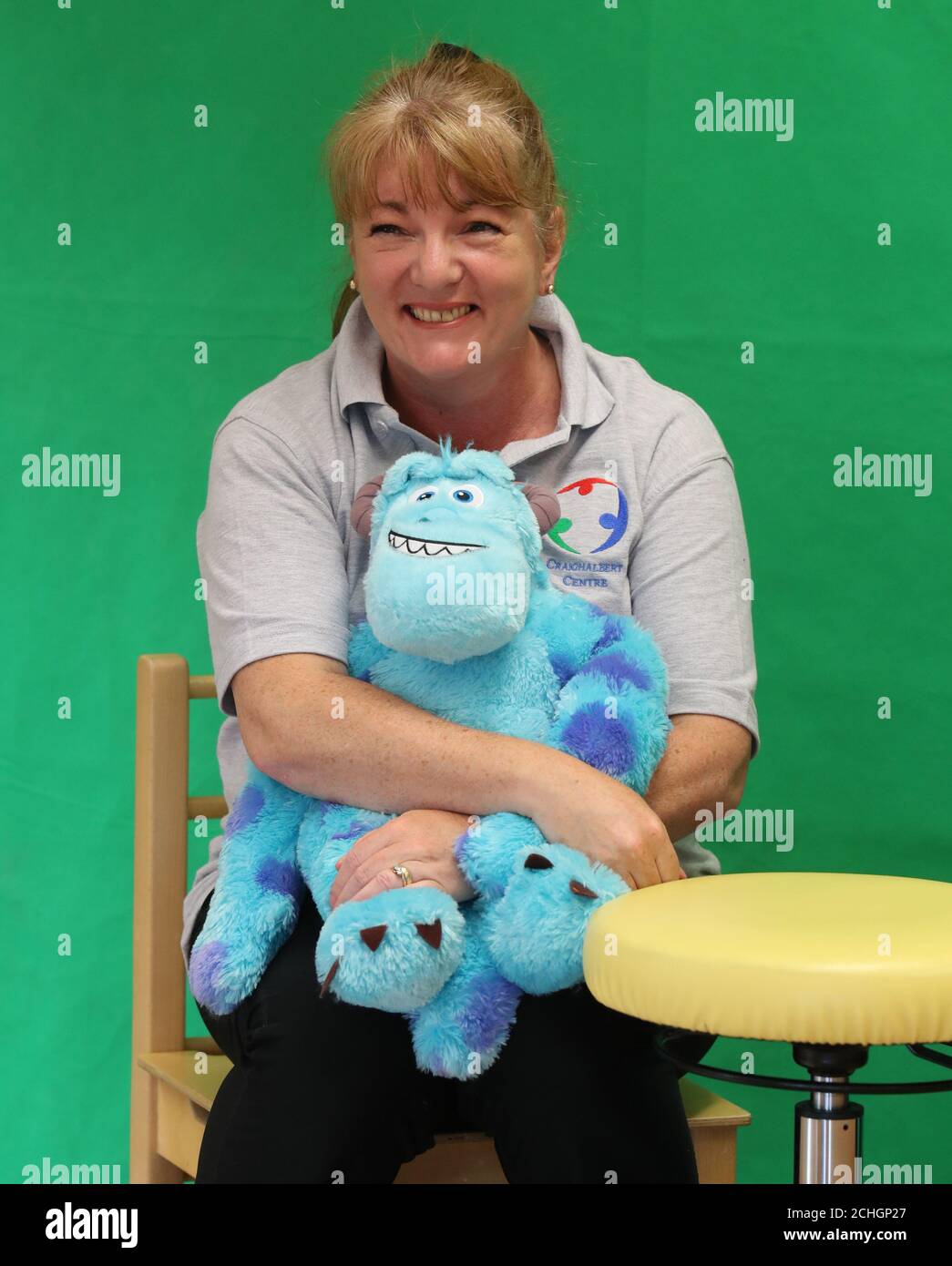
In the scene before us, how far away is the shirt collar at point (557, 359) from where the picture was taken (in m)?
1.37

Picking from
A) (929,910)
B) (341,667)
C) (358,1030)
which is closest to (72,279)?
(341,667)

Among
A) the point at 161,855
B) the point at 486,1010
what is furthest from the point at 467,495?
the point at 161,855

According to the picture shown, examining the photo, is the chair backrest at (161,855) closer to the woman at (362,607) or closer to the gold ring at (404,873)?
the woman at (362,607)

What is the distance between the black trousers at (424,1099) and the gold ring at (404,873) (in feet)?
0.35

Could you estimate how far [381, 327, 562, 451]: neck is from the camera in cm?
140

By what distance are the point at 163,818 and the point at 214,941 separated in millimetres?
342

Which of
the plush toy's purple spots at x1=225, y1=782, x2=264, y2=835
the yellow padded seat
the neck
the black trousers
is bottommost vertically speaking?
the black trousers

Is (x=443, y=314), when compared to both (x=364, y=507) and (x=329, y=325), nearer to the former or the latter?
(x=364, y=507)

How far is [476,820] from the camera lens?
1.16 m

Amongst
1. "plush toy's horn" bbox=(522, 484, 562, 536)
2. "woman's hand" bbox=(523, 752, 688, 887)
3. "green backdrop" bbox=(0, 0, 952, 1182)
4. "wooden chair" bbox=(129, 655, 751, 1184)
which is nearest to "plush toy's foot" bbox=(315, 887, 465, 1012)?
"woman's hand" bbox=(523, 752, 688, 887)

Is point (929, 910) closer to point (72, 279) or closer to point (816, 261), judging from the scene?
point (816, 261)

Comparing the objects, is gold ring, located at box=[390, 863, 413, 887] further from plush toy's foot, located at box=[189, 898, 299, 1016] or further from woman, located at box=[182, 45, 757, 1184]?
plush toy's foot, located at box=[189, 898, 299, 1016]

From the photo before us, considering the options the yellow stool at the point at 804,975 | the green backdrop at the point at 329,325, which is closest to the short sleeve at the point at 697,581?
the yellow stool at the point at 804,975
